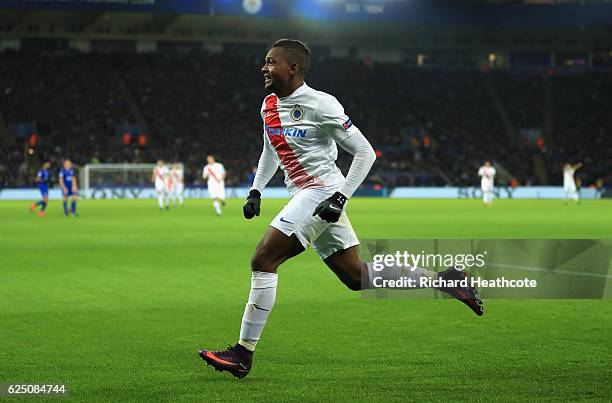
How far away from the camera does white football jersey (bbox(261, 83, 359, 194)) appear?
6.90 meters

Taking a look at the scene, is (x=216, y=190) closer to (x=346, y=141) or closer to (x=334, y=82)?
(x=346, y=141)

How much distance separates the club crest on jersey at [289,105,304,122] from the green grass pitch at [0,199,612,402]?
1.86m

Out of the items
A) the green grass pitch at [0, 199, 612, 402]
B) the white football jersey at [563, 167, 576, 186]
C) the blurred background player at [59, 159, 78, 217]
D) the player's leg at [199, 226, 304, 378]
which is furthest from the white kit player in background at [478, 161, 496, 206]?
Answer: the player's leg at [199, 226, 304, 378]

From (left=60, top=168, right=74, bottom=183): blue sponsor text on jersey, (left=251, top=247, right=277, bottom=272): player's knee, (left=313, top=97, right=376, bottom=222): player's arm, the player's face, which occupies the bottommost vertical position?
(left=60, top=168, right=74, bottom=183): blue sponsor text on jersey

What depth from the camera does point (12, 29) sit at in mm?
60719

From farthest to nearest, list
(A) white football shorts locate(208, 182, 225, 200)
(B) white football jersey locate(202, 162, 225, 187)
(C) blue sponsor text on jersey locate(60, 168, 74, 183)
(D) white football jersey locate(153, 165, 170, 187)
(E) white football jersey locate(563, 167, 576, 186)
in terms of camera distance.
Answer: (E) white football jersey locate(563, 167, 576, 186)
(D) white football jersey locate(153, 165, 170, 187)
(B) white football jersey locate(202, 162, 225, 187)
(A) white football shorts locate(208, 182, 225, 200)
(C) blue sponsor text on jersey locate(60, 168, 74, 183)

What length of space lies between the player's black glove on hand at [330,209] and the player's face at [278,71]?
3.11 feet

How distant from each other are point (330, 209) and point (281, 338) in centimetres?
241

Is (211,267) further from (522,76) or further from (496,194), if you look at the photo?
(522,76)

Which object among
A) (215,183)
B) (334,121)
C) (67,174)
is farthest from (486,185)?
(334,121)

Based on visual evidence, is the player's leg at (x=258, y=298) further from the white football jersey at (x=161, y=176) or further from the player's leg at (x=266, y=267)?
the white football jersey at (x=161, y=176)

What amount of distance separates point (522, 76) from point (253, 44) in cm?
1958

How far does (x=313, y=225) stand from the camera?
6.93 metres

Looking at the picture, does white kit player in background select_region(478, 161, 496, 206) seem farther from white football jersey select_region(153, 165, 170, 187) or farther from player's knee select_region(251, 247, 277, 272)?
player's knee select_region(251, 247, 277, 272)
